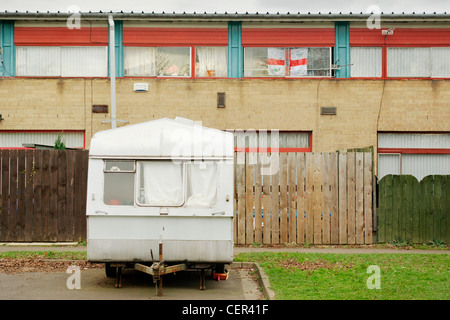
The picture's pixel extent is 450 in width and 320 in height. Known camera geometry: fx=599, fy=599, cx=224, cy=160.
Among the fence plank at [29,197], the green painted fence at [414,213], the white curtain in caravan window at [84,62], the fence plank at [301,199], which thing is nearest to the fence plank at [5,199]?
the fence plank at [29,197]

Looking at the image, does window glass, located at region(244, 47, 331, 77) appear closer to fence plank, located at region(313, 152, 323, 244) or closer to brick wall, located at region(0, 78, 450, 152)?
brick wall, located at region(0, 78, 450, 152)

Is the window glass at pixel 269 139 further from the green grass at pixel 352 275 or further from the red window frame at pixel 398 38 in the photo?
the green grass at pixel 352 275

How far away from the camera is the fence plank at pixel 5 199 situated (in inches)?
576

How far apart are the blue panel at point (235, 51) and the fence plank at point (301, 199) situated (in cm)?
636

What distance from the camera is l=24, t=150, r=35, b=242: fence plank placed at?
576 inches

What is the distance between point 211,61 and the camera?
2003cm

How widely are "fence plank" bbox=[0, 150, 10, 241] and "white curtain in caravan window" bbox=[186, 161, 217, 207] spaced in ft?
22.6

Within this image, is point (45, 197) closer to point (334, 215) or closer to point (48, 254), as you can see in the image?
point (48, 254)

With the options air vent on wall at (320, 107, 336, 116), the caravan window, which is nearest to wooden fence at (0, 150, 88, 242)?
the caravan window

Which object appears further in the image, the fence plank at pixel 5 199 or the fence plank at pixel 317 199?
the fence plank at pixel 5 199

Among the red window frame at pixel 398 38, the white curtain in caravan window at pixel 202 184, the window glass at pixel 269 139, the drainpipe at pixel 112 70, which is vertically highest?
the red window frame at pixel 398 38

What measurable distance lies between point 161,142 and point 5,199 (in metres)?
6.66

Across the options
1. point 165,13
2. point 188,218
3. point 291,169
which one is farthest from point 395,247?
point 165,13
